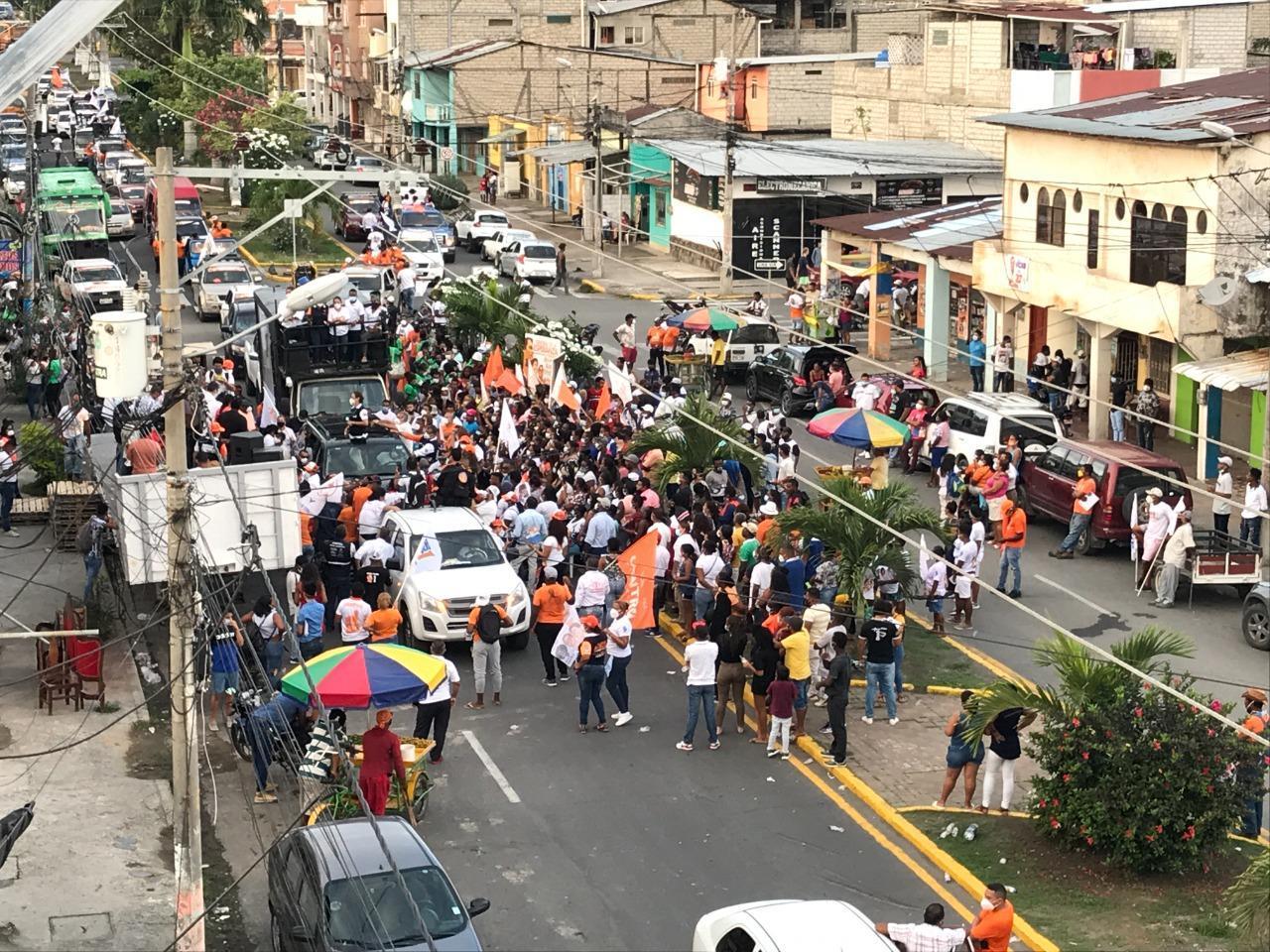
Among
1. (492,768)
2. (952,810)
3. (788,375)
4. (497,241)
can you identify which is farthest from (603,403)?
(497,241)

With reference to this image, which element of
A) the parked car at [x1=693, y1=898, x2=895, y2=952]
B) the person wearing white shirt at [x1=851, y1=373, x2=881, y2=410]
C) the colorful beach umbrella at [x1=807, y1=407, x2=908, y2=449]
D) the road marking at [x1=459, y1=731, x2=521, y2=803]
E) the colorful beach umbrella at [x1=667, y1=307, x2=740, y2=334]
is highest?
the colorful beach umbrella at [x1=667, y1=307, x2=740, y2=334]

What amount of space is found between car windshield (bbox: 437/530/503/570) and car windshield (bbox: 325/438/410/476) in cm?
504

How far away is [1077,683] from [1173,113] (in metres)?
21.0

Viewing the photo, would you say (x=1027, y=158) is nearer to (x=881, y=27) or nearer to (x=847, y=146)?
(x=847, y=146)

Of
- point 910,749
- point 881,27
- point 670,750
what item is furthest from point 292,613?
point 881,27

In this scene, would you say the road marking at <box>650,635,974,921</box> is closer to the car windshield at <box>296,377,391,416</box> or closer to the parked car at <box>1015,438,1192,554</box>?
the parked car at <box>1015,438,1192,554</box>

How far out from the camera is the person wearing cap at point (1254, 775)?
1781 cm

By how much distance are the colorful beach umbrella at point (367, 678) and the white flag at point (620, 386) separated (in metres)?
12.8

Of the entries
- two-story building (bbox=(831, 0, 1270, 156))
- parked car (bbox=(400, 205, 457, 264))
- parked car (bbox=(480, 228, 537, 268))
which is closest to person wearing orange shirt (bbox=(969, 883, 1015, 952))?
two-story building (bbox=(831, 0, 1270, 156))

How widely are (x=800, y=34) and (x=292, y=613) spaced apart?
215 ft

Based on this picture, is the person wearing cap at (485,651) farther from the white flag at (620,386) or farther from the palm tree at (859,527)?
the white flag at (620,386)

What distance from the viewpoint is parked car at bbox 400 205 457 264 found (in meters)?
63.7

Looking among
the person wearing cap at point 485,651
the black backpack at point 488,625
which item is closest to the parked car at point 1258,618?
the person wearing cap at point 485,651

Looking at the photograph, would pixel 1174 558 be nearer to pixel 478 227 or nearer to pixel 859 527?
pixel 859 527
